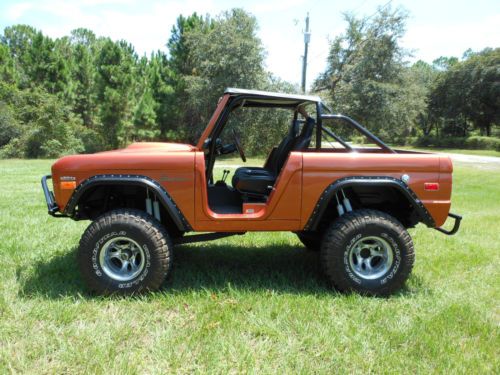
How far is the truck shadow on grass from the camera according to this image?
349 centimetres

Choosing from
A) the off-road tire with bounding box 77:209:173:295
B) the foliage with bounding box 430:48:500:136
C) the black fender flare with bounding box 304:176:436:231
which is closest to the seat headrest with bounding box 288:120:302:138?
the black fender flare with bounding box 304:176:436:231

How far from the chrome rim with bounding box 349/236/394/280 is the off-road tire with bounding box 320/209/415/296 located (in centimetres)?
1

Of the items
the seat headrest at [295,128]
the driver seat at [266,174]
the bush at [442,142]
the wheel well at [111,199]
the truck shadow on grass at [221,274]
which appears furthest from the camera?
the bush at [442,142]

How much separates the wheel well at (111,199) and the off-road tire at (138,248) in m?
0.35

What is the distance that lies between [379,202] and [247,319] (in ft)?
5.79

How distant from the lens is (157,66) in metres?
26.6

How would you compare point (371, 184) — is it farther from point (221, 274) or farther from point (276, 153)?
point (221, 274)

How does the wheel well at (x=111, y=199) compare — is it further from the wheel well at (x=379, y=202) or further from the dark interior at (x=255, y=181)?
the wheel well at (x=379, y=202)

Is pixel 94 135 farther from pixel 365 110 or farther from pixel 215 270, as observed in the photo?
pixel 215 270

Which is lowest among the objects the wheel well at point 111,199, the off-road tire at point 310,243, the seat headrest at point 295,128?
the off-road tire at point 310,243

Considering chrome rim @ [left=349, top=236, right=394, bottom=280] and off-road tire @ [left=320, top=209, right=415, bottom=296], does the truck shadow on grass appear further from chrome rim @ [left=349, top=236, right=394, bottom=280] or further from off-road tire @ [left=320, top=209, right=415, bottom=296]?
chrome rim @ [left=349, top=236, right=394, bottom=280]

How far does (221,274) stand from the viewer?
12.6 ft

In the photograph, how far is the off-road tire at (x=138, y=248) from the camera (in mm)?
3256

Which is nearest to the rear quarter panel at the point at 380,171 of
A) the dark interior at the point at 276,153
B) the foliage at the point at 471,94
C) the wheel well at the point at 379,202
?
the wheel well at the point at 379,202
